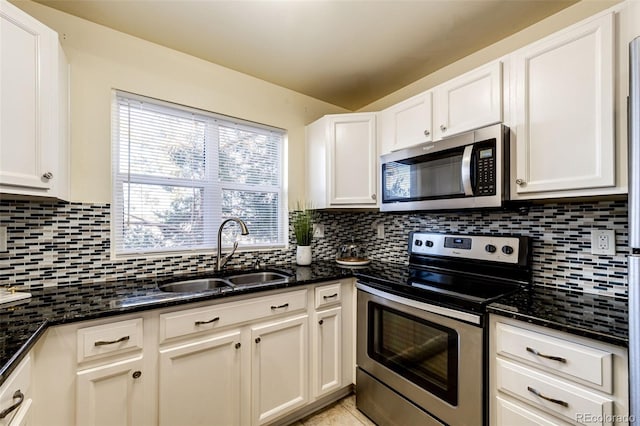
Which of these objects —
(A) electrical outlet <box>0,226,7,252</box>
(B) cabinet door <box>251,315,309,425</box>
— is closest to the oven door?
(B) cabinet door <box>251,315,309,425</box>

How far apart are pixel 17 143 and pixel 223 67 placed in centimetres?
135

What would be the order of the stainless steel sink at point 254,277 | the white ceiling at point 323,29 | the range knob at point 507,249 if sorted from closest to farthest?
the white ceiling at point 323,29 < the range knob at point 507,249 < the stainless steel sink at point 254,277

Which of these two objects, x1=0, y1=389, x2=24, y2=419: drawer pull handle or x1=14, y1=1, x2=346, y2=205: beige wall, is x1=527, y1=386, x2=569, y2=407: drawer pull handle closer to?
x1=0, y1=389, x2=24, y2=419: drawer pull handle

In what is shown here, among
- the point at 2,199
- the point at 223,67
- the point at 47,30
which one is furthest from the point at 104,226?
the point at 223,67

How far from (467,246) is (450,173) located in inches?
21.7

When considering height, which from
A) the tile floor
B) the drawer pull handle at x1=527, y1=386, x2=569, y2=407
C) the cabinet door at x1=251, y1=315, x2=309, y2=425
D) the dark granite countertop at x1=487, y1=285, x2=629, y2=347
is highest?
the dark granite countertop at x1=487, y1=285, x2=629, y2=347

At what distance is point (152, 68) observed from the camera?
184 cm

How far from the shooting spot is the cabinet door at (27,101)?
3.74 ft

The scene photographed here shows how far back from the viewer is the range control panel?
1656mm

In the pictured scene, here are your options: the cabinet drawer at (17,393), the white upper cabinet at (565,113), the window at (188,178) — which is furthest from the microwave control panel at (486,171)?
the cabinet drawer at (17,393)

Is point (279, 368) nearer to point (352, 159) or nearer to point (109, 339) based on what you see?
point (109, 339)

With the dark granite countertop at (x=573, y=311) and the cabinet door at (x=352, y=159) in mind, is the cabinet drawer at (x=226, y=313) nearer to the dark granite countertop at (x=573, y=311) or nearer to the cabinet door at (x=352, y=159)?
the cabinet door at (x=352, y=159)

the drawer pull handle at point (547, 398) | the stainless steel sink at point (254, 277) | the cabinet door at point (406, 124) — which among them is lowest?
the drawer pull handle at point (547, 398)

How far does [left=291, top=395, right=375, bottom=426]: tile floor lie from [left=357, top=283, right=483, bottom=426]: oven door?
0.29m
